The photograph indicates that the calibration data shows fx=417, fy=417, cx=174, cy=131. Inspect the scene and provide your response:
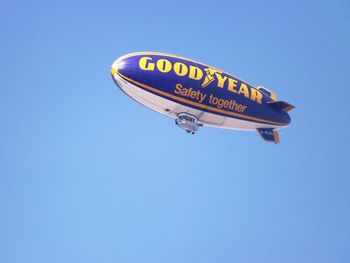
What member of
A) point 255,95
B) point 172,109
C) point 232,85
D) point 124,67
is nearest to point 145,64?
point 124,67

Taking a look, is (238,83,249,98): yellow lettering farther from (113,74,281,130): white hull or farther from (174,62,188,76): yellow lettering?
(174,62,188,76): yellow lettering

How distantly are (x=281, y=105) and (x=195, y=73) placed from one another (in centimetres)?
1070

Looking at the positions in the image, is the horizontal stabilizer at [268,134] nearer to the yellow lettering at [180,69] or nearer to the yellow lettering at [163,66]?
the yellow lettering at [180,69]

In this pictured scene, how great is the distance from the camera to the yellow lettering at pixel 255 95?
132 feet

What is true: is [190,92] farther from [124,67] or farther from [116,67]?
[116,67]

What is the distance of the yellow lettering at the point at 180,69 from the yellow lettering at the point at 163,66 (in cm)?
66

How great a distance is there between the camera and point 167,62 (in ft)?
120

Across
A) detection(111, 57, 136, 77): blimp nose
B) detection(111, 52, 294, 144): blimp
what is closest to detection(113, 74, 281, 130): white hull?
detection(111, 52, 294, 144): blimp

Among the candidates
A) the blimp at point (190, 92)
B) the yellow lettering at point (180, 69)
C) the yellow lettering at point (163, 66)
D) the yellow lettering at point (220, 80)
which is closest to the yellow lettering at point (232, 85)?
the blimp at point (190, 92)

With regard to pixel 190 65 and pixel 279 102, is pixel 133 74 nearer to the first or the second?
pixel 190 65

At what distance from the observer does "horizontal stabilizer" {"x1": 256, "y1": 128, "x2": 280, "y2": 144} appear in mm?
42562

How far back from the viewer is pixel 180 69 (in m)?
36.8

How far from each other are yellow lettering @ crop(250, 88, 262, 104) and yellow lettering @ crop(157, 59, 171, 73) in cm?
906

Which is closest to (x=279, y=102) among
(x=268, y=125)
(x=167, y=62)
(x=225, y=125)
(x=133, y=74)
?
(x=268, y=125)
